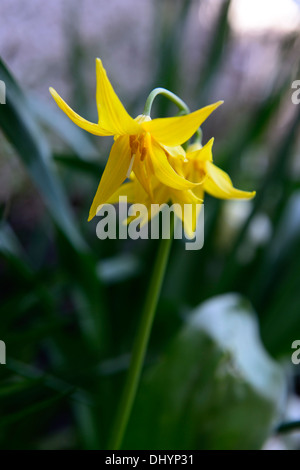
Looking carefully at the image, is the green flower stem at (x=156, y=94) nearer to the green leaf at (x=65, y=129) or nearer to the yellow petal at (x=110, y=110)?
the yellow petal at (x=110, y=110)

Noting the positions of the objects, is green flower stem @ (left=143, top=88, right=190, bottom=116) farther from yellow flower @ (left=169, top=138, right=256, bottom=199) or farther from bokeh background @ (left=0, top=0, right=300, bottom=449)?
bokeh background @ (left=0, top=0, right=300, bottom=449)

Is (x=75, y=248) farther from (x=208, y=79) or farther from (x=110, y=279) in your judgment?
(x=208, y=79)

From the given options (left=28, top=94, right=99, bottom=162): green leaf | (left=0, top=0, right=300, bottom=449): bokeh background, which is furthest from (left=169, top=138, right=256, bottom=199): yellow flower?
(left=28, top=94, right=99, bottom=162): green leaf

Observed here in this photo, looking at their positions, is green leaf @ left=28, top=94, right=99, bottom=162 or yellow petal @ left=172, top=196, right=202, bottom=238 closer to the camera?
yellow petal @ left=172, top=196, right=202, bottom=238

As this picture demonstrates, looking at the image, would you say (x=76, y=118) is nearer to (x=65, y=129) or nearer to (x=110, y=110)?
(x=110, y=110)

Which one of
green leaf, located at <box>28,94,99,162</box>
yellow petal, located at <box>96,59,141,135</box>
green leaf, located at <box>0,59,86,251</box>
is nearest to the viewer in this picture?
yellow petal, located at <box>96,59,141,135</box>

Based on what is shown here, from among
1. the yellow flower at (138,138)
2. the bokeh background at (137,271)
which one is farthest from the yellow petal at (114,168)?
the bokeh background at (137,271)
